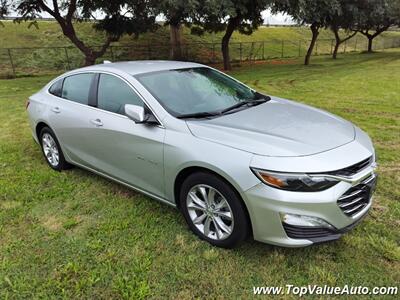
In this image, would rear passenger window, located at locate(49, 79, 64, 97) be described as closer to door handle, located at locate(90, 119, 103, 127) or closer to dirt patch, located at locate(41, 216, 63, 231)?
door handle, located at locate(90, 119, 103, 127)

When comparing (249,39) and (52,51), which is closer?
(52,51)

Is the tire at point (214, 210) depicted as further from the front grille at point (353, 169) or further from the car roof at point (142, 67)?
the car roof at point (142, 67)

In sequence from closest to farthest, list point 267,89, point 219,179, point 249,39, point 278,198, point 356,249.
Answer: point 278,198
point 219,179
point 356,249
point 267,89
point 249,39

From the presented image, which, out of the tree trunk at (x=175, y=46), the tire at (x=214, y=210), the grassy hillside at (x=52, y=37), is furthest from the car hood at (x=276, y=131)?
the grassy hillside at (x=52, y=37)

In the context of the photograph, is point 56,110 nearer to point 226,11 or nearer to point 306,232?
point 306,232

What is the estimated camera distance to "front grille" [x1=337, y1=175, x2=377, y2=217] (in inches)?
104

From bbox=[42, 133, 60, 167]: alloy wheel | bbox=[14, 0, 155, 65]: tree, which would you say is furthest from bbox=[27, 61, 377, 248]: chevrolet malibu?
bbox=[14, 0, 155, 65]: tree

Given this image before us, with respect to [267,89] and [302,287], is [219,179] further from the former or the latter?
[267,89]

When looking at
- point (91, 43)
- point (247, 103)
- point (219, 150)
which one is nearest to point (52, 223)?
point (219, 150)

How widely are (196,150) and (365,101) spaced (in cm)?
772

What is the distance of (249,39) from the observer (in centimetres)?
3650

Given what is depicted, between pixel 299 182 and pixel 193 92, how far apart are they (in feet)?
5.32

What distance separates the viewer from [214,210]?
2.98m

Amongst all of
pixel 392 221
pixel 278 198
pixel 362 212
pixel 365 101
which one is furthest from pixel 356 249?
pixel 365 101
